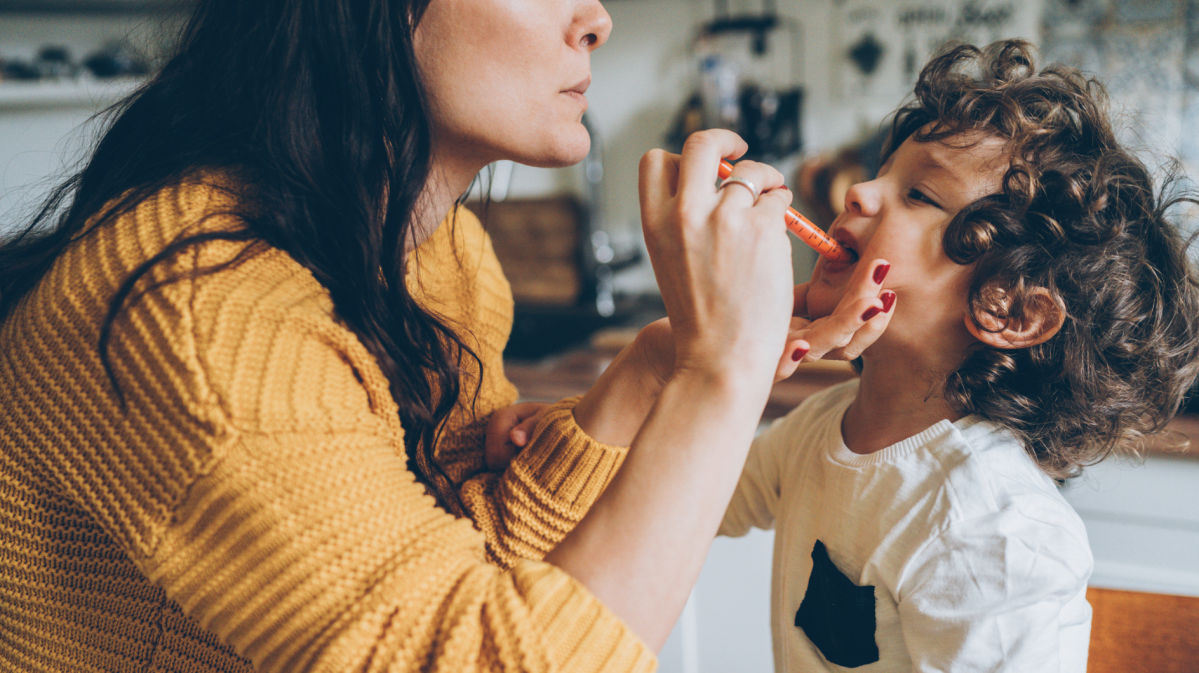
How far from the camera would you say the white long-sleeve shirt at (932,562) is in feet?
2.17

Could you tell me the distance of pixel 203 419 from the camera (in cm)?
47

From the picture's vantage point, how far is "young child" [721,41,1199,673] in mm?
695

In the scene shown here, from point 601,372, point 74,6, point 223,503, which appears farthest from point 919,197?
point 74,6

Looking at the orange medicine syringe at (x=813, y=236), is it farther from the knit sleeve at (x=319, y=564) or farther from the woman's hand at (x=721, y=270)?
the knit sleeve at (x=319, y=564)

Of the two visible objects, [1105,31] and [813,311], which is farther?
[1105,31]

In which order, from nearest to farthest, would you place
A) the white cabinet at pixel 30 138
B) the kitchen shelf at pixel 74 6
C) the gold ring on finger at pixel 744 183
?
the gold ring on finger at pixel 744 183 < the kitchen shelf at pixel 74 6 < the white cabinet at pixel 30 138

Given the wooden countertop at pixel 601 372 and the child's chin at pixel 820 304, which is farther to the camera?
the wooden countertop at pixel 601 372

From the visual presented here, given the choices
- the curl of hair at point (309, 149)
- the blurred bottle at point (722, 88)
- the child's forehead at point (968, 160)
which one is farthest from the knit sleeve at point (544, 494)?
the blurred bottle at point (722, 88)

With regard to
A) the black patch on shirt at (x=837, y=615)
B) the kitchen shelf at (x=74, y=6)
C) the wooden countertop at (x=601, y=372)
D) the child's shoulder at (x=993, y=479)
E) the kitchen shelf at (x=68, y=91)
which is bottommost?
the wooden countertop at (x=601, y=372)

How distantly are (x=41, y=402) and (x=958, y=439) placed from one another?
82 cm

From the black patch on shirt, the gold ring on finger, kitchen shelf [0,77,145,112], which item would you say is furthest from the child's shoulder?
kitchen shelf [0,77,145,112]

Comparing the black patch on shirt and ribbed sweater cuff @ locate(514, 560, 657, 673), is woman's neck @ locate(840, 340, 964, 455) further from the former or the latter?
ribbed sweater cuff @ locate(514, 560, 657, 673)

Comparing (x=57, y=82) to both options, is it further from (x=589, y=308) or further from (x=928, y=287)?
(x=928, y=287)

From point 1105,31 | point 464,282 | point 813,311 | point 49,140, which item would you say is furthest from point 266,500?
point 49,140
